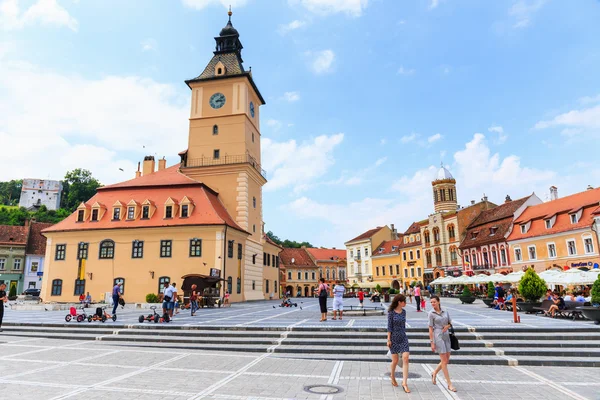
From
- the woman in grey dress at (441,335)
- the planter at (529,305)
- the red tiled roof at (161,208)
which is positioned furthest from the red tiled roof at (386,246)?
the woman in grey dress at (441,335)

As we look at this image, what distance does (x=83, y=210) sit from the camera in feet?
119


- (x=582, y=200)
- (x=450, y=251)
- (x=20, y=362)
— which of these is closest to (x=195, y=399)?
(x=20, y=362)

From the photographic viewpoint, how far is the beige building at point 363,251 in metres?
79.3

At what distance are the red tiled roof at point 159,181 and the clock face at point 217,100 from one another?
7737mm

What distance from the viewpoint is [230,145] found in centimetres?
3984

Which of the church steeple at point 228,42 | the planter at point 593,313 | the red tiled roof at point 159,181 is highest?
the church steeple at point 228,42

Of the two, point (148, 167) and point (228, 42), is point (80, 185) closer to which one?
point (148, 167)

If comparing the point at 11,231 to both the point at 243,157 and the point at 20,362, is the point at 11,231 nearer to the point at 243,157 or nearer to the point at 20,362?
the point at 243,157

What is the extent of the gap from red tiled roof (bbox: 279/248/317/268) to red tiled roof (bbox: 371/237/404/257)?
14.5 metres

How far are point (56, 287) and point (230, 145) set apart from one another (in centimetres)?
2005

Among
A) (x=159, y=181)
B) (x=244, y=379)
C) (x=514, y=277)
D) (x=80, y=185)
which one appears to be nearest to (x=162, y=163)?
(x=159, y=181)

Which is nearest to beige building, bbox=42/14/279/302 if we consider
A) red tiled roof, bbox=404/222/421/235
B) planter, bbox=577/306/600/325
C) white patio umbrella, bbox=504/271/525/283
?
planter, bbox=577/306/600/325

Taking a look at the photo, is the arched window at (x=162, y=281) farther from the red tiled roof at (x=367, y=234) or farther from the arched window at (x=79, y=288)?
the red tiled roof at (x=367, y=234)

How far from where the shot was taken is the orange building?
35.7m
